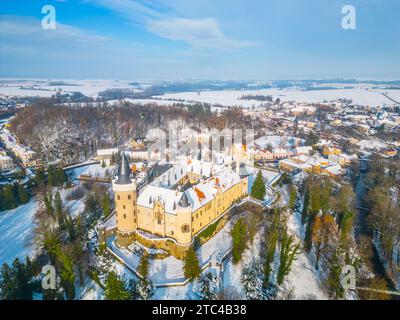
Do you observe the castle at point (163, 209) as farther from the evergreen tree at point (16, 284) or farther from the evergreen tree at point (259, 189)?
the evergreen tree at point (16, 284)

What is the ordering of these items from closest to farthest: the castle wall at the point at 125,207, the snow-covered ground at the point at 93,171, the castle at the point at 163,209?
the castle at the point at 163,209 → the castle wall at the point at 125,207 → the snow-covered ground at the point at 93,171

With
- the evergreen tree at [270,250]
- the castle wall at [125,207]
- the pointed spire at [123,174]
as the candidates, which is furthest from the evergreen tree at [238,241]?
the pointed spire at [123,174]

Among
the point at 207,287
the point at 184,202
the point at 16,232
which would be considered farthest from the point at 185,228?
the point at 16,232

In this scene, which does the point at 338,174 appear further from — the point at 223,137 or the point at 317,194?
the point at 223,137

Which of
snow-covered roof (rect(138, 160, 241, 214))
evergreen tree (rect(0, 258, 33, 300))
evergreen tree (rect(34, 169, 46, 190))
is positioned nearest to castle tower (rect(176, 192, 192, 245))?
snow-covered roof (rect(138, 160, 241, 214))
